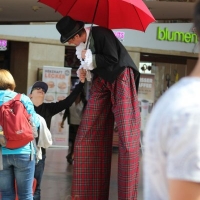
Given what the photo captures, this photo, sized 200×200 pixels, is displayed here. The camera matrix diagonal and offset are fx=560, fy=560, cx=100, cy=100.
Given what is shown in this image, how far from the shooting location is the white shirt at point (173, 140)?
1.54 metres

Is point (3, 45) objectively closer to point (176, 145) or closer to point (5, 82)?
point (5, 82)

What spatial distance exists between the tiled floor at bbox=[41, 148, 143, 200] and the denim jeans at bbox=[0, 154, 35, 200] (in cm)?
87

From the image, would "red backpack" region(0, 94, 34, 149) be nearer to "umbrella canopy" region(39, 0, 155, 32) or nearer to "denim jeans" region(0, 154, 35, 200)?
"denim jeans" region(0, 154, 35, 200)

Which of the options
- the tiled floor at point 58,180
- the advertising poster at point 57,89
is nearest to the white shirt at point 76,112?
the tiled floor at point 58,180

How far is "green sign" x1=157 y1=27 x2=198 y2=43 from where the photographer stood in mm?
17859

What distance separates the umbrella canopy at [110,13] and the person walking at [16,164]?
0.81m

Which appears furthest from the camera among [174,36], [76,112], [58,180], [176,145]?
[174,36]

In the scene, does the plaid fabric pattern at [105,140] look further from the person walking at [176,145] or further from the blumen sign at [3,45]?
the blumen sign at [3,45]

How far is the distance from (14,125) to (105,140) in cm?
79

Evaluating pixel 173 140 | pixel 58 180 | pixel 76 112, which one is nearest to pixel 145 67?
pixel 76 112

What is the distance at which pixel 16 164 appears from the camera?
4.58 metres

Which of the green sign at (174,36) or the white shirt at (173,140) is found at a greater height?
the green sign at (174,36)

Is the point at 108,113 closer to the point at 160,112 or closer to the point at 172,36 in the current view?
the point at 160,112

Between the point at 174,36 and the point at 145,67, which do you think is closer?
the point at 174,36
